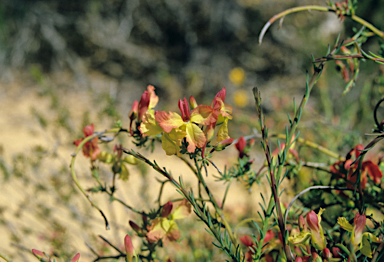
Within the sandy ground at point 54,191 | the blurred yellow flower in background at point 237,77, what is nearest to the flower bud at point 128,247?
the sandy ground at point 54,191

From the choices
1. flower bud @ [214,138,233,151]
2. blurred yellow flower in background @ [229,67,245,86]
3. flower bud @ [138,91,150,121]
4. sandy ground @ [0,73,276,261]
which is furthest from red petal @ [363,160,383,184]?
blurred yellow flower in background @ [229,67,245,86]

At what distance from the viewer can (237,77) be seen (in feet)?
10.2

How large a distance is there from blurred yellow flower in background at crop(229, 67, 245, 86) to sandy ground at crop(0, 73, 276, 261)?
73cm

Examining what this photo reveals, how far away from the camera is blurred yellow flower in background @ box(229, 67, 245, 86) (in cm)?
311

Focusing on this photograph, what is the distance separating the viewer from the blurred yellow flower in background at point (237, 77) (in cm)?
311

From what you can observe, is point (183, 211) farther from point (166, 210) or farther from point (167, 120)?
point (167, 120)

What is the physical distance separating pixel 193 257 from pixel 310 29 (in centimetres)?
273

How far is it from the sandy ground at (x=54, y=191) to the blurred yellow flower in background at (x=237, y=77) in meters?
0.73

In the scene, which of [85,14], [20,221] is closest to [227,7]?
[85,14]

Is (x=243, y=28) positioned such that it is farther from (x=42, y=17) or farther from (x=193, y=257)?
(x=193, y=257)

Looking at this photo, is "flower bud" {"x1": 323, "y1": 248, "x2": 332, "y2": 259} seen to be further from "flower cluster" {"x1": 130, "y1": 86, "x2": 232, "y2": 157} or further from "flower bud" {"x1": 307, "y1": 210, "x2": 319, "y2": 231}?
"flower cluster" {"x1": 130, "y1": 86, "x2": 232, "y2": 157}

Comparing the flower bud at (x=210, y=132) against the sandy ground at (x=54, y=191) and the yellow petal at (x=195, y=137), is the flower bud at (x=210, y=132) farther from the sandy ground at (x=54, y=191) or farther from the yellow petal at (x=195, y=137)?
the sandy ground at (x=54, y=191)

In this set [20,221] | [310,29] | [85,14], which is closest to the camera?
[20,221]

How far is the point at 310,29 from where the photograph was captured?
305 cm
